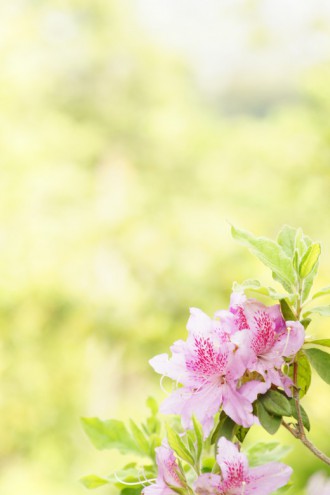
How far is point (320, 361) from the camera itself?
0.54m

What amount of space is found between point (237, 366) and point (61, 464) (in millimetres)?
3512

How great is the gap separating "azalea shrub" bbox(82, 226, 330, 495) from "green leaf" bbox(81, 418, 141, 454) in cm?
12

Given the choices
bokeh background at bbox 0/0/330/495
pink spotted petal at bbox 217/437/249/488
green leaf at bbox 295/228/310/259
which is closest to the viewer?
pink spotted petal at bbox 217/437/249/488

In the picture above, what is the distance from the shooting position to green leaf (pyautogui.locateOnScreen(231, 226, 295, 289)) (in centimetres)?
55

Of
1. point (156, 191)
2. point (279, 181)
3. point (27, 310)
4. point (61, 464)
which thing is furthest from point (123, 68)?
point (61, 464)

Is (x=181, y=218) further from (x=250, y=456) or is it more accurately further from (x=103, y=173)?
(x=250, y=456)

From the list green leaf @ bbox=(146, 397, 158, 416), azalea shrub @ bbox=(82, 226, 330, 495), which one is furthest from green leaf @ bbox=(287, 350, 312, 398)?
green leaf @ bbox=(146, 397, 158, 416)

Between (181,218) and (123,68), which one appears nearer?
(181,218)

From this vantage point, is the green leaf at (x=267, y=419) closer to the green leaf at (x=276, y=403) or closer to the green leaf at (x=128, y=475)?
the green leaf at (x=276, y=403)

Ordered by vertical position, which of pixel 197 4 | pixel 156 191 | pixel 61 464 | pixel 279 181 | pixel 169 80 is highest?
pixel 197 4

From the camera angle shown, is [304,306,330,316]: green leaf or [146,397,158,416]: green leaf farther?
[146,397,158,416]: green leaf

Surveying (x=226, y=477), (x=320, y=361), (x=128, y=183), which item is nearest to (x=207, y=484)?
(x=226, y=477)

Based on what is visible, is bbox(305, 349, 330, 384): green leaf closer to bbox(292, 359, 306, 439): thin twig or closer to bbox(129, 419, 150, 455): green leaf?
bbox(292, 359, 306, 439): thin twig

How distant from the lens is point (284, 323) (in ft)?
1.76
